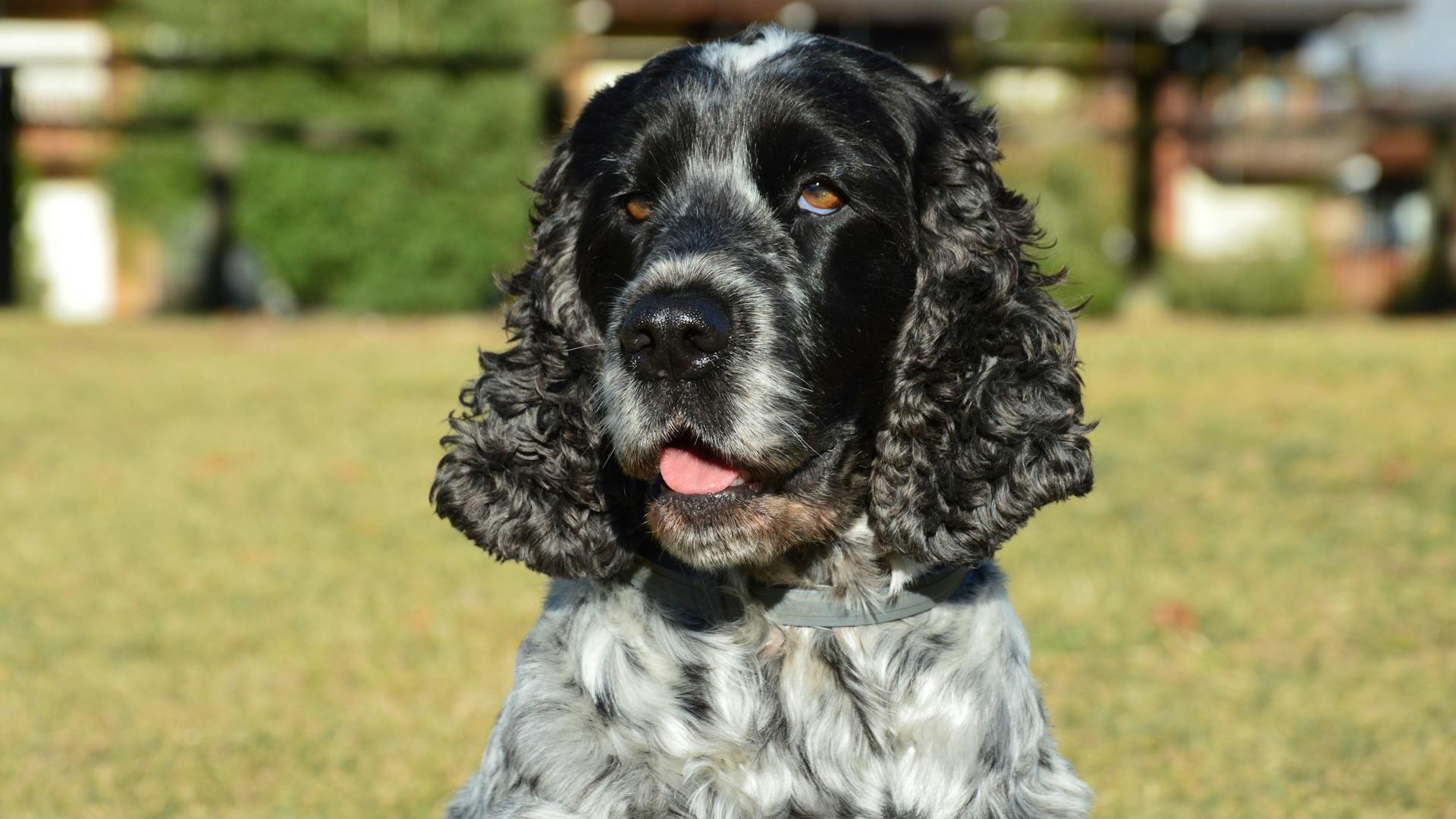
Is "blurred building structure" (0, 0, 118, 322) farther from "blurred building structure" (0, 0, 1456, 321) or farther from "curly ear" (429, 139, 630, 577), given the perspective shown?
"curly ear" (429, 139, 630, 577)

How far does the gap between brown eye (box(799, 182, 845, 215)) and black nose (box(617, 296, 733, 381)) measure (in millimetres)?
434

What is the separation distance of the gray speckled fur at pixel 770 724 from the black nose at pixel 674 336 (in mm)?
576

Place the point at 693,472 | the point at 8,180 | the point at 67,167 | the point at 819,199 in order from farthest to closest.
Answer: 1. the point at 67,167
2. the point at 8,180
3. the point at 819,199
4. the point at 693,472

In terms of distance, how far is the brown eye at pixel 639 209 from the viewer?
11.7 ft

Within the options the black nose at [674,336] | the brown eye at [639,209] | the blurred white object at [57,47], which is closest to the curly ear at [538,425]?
the brown eye at [639,209]

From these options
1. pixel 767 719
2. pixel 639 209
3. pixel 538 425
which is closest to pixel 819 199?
pixel 639 209

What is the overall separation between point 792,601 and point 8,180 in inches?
799

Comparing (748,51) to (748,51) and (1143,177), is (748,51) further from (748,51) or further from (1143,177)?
(1143,177)

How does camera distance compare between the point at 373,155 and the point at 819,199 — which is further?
the point at 373,155

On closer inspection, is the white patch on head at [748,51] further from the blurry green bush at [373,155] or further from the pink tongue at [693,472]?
the blurry green bush at [373,155]

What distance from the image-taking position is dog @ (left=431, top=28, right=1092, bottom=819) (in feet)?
10.5

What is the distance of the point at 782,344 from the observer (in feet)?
10.8

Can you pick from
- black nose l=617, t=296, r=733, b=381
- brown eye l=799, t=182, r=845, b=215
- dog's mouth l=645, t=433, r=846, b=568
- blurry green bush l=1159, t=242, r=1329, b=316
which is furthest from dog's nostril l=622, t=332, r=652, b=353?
blurry green bush l=1159, t=242, r=1329, b=316

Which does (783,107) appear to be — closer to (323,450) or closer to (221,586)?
(221,586)
